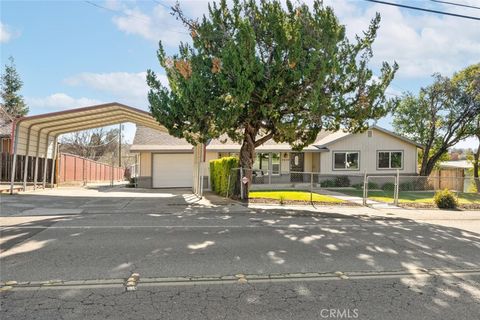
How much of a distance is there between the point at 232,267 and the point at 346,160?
23.9 meters

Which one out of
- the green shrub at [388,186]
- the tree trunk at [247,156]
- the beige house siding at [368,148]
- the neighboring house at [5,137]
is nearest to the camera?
the tree trunk at [247,156]

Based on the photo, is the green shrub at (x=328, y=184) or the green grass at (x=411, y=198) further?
the green shrub at (x=328, y=184)

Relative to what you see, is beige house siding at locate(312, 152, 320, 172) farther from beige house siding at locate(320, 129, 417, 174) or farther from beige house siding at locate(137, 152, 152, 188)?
beige house siding at locate(137, 152, 152, 188)

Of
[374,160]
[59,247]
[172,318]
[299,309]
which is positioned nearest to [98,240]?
[59,247]

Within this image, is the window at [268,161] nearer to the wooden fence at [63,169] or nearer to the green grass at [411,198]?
the green grass at [411,198]

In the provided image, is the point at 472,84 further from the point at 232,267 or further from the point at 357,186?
the point at 232,267

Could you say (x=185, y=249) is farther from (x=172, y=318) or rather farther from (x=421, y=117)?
(x=421, y=117)

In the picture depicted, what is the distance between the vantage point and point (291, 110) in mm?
14688

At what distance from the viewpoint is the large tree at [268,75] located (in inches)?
518

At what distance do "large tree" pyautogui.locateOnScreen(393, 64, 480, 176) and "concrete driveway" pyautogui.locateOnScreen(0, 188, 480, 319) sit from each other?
22.1 m

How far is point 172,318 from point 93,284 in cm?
154

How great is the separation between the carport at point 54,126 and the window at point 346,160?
38.4ft

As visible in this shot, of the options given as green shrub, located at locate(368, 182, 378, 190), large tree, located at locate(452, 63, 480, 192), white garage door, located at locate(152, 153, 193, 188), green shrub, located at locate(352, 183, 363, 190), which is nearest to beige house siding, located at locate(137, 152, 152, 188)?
white garage door, located at locate(152, 153, 193, 188)

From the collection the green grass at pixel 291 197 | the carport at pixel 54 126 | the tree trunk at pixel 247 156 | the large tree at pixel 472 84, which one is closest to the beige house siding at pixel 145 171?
the carport at pixel 54 126
